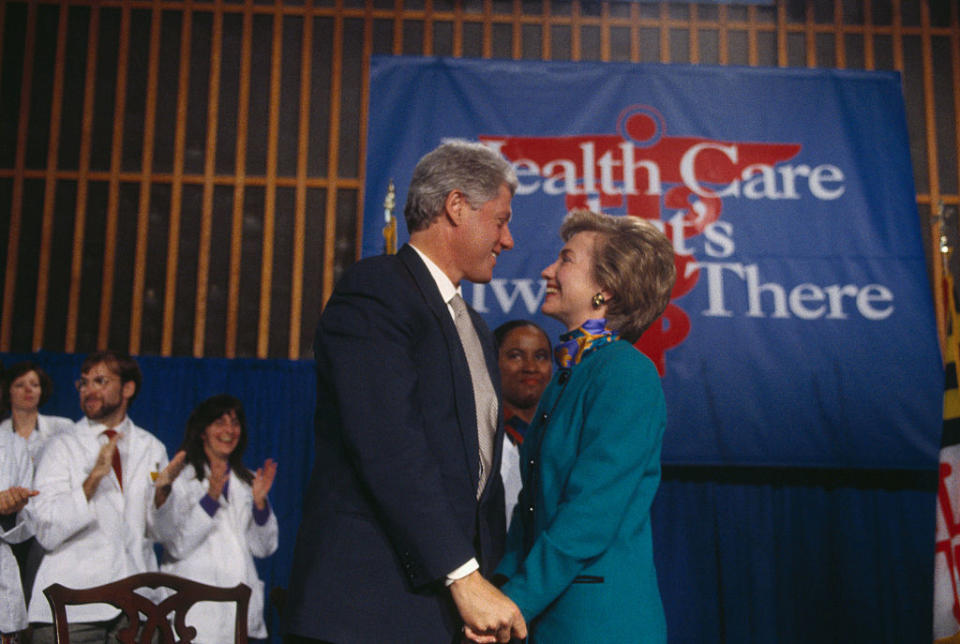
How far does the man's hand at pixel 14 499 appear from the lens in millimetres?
3674

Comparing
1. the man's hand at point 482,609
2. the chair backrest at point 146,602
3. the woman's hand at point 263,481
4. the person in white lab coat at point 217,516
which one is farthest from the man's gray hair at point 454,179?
the woman's hand at point 263,481

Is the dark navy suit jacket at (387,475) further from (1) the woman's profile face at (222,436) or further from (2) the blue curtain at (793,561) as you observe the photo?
(2) the blue curtain at (793,561)

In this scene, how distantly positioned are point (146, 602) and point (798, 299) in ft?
11.9

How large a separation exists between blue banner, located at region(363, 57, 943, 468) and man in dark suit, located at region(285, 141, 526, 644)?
9.78ft

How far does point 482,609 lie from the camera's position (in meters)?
1.39

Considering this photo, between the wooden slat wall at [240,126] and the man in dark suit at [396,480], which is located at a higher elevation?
the wooden slat wall at [240,126]

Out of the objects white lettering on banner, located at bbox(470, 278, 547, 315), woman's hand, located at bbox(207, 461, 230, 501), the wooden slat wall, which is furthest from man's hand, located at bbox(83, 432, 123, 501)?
white lettering on banner, located at bbox(470, 278, 547, 315)

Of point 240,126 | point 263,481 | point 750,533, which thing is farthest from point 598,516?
point 240,126

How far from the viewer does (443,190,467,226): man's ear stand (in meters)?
1.74

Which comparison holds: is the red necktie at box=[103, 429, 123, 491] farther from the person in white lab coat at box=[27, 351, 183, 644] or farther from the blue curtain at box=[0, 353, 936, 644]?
the blue curtain at box=[0, 353, 936, 644]

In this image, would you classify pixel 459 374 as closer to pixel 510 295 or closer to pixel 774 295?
pixel 510 295

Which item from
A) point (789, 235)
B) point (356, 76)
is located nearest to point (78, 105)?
point (356, 76)

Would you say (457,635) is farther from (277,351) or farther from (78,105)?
(78,105)

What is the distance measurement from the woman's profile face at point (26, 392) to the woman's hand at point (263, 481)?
1092mm
